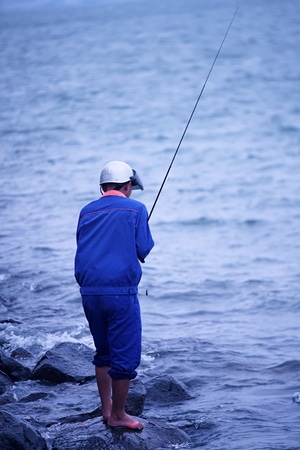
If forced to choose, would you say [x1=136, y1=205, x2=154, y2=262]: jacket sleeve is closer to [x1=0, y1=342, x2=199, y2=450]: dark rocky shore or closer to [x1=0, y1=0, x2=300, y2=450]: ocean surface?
[x1=0, y1=342, x2=199, y2=450]: dark rocky shore

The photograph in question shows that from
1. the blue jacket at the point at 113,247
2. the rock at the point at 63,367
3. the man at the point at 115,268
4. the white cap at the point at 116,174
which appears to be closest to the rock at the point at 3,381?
the rock at the point at 63,367

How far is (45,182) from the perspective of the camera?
1803 centimetres

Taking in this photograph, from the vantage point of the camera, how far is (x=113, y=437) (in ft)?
16.5

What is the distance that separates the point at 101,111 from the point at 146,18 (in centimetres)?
5718

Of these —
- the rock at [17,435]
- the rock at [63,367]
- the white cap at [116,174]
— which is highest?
the white cap at [116,174]

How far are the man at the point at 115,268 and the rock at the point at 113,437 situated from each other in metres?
0.34

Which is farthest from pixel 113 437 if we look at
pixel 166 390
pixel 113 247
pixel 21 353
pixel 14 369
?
pixel 21 353

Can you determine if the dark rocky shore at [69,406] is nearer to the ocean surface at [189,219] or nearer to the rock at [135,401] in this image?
the rock at [135,401]

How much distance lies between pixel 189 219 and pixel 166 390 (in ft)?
30.3

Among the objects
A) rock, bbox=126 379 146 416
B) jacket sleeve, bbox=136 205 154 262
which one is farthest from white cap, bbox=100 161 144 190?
rock, bbox=126 379 146 416

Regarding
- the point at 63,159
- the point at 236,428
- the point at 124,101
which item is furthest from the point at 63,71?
the point at 236,428

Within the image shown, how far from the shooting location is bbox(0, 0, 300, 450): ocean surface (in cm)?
738

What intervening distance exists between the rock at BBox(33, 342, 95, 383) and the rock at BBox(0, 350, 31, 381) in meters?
0.08

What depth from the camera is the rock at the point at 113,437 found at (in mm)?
4973
